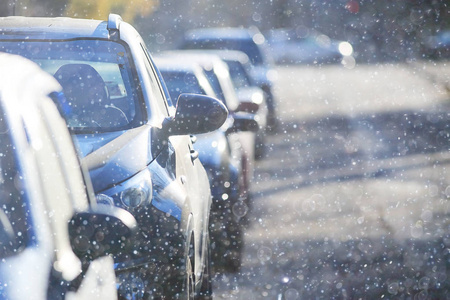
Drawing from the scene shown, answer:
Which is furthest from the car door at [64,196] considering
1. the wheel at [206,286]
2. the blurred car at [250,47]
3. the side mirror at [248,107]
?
the blurred car at [250,47]

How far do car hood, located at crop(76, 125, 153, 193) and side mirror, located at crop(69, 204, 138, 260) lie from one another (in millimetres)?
718

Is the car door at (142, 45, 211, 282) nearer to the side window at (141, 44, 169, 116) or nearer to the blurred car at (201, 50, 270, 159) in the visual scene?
the side window at (141, 44, 169, 116)

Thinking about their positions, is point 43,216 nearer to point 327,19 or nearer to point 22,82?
point 22,82

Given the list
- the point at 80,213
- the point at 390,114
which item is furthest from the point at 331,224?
the point at 390,114

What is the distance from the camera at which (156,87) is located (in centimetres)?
412

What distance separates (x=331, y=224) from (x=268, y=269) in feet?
4.97

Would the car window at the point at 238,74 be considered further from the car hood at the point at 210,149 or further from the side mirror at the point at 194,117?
the side mirror at the point at 194,117

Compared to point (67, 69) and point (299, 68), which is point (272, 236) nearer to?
point (67, 69)

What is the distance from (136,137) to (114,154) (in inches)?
13.3

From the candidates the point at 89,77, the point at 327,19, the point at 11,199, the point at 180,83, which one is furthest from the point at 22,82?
the point at 327,19

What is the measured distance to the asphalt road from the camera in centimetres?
529

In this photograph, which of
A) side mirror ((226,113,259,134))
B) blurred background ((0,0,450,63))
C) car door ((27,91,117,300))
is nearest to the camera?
car door ((27,91,117,300))

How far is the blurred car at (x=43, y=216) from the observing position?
66.3 inches

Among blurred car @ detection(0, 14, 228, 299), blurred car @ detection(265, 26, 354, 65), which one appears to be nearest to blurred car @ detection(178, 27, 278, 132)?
blurred car @ detection(0, 14, 228, 299)
